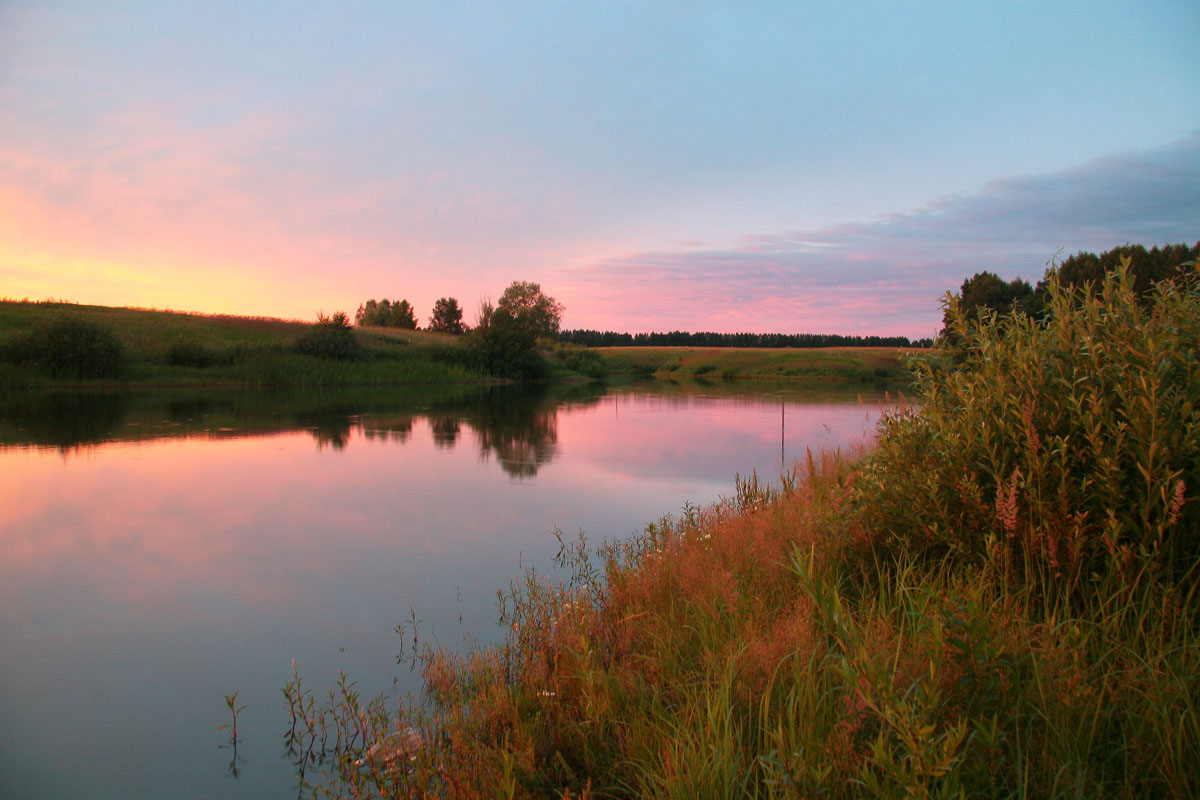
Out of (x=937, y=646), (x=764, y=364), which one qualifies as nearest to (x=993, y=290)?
(x=764, y=364)

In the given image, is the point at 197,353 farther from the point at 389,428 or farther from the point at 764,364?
the point at 764,364

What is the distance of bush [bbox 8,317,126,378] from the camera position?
92.5ft

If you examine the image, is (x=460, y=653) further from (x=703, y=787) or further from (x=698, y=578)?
(x=703, y=787)

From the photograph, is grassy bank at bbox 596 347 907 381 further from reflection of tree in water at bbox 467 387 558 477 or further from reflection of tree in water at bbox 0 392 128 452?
reflection of tree in water at bbox 0 392 128 452

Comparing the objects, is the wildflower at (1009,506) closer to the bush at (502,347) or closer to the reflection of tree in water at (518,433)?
the reflection of tree in water at (518,433)

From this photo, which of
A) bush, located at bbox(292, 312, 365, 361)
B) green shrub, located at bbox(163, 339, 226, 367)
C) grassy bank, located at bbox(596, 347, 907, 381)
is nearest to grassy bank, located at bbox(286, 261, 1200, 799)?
green shrub, located at bbox(163, 339, 226, 367)

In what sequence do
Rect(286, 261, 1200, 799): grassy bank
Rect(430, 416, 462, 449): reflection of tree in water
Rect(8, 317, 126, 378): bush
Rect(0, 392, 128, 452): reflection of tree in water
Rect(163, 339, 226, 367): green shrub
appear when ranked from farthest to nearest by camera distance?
Rect(163, 339, 226, 367): green shrub < Rect(8, 317, 126, 378): bush < Rect(430, 416, 462, 449): reflection of tree in water < Rect(0, 392, 128, 452): reflection of tree in water < Rect(286, 261, 1200, 799): grassy bank

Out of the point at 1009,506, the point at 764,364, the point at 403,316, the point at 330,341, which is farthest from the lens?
the point at 403,316

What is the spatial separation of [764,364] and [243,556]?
6648 cm

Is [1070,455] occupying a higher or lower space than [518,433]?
higher

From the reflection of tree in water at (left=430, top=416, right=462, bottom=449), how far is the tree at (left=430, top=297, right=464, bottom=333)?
48.0m

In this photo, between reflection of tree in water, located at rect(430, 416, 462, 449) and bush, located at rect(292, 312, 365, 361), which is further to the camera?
bush, located at rect(292, 312, 365, 361)

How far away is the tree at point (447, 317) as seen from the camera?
69.6m

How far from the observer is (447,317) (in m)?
69.9
